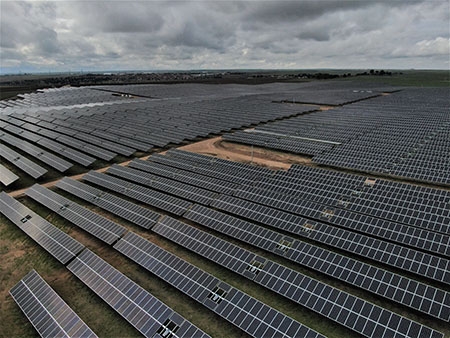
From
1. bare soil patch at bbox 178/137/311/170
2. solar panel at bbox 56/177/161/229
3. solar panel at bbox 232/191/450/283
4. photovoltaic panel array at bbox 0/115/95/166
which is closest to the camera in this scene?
solar panel at bbox 232/191/450/283

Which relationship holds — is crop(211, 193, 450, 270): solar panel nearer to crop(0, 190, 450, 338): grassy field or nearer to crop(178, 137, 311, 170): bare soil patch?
crop(0, 190, 450, 338): grassy field

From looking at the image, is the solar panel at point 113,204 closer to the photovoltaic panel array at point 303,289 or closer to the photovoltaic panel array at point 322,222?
the photovoltaic panel array at point 303,289

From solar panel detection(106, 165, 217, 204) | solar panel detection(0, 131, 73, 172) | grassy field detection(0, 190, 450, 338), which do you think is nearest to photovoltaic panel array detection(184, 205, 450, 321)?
grassy field detection(0, 190, 450, 338)

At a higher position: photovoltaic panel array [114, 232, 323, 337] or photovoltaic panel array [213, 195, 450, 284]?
photovoltaic panel array [213, 195, 450, 284]

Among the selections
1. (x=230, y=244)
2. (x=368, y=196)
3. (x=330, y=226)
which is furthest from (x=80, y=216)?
(x=368, y=196)

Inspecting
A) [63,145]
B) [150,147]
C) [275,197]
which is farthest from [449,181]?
[63,145]

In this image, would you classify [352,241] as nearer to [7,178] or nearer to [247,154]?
[247,154]
